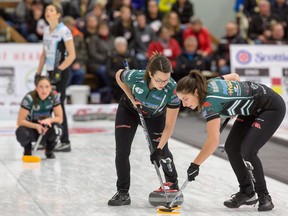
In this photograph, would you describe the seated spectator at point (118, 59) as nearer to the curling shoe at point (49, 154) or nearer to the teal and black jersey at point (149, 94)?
the curling shoe at point (49, 154)

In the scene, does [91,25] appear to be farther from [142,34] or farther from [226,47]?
[226,47]

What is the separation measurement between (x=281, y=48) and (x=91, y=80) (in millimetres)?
3248

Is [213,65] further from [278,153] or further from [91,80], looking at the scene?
[278,153]

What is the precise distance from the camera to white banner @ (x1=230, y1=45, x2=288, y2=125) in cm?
1231

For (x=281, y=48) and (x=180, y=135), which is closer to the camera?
(x=180, y=135)

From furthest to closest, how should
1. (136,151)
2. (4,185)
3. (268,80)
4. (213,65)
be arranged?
(213,65), (268,80), (136,151), (4,185)

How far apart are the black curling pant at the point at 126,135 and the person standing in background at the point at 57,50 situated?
2.54 metres

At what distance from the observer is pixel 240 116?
20.1 feet

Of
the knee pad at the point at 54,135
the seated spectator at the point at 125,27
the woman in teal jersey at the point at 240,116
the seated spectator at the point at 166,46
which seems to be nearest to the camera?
the woman in teal jersey at the point at 240,116

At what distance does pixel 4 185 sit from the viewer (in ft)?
23.4

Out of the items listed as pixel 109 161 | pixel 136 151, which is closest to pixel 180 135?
pixel 136 151

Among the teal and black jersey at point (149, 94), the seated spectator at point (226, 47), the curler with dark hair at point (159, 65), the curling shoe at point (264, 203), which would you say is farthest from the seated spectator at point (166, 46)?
the curler with dark hair at point (159, 65)

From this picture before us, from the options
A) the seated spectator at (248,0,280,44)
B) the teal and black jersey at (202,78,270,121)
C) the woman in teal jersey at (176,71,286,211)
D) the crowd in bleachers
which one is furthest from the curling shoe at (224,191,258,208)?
the seated spectator at (248,0,280,44)

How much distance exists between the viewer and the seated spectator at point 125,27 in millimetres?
13684
